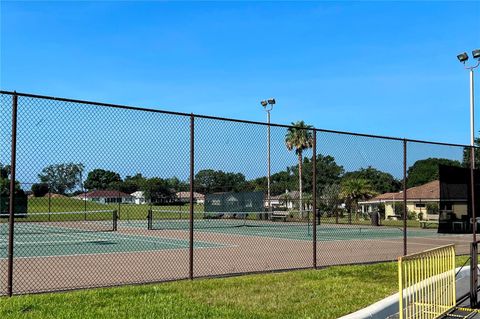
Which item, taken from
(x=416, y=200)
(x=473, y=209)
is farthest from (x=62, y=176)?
(x=416, y=200)

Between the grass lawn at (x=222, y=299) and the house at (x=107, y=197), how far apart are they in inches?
100

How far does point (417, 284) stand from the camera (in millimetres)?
6246

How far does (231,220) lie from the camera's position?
26.6 metres

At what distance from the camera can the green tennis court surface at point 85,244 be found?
1695 centimetres

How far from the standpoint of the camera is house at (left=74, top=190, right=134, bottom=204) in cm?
1015

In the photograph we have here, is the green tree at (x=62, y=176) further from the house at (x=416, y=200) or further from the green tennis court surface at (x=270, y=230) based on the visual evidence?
the house at (x=416, y=200)

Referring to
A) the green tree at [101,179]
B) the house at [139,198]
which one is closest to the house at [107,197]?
the house at [139,198]

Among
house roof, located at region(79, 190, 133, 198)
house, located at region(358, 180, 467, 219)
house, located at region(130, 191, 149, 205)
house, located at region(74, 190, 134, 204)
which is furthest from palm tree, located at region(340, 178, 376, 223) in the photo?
house roof, located at region(79, 190, 133, 198)

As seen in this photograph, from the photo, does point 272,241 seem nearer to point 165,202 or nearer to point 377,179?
point 165,202

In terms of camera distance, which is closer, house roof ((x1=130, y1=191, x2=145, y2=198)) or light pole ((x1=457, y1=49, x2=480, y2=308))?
light pole ((x1=457, y1=49, x2=480, y2=308))

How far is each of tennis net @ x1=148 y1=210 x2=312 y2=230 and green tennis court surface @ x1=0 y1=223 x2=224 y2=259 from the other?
2217mm

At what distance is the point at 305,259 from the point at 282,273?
4.89m

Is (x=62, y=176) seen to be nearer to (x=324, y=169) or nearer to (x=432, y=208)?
(x=324, y=169)

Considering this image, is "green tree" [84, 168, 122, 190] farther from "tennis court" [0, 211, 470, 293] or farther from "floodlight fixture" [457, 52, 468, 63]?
"floodlight fixture" [457, 52, 468, 63]
